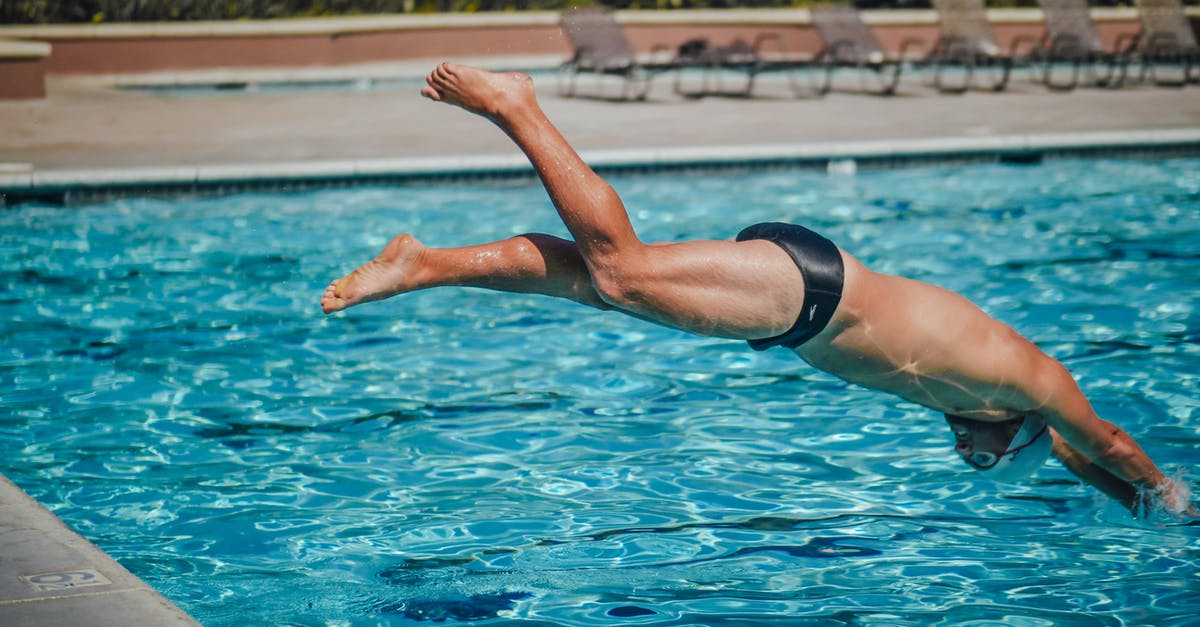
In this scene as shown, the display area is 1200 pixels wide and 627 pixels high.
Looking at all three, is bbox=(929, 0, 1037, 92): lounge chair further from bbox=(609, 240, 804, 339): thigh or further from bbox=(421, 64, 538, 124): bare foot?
bbox=(421, 64, 538, 124): bare foot

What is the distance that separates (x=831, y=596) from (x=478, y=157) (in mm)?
7067

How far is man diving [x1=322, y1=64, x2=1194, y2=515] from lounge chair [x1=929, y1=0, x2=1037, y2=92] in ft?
39.4

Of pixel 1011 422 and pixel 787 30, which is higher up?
pixel 787 30

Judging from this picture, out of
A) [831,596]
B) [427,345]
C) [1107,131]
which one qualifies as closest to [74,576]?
[831,596]

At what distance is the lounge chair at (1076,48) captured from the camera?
15.8m

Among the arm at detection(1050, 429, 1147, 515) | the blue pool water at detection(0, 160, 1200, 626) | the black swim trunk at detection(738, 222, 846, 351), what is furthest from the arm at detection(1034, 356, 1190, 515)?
the black swim trunk at detection(738, 222, 846, 351)

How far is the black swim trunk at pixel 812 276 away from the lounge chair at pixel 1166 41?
525 inches

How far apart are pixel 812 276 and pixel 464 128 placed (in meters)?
9.26

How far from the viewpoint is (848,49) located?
1588 cm

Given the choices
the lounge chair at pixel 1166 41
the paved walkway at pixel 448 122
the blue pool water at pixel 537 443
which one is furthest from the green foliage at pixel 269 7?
the blue pool water at pixel 537 443

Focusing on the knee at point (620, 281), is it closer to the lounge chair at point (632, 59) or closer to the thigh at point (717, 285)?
the thigh at point (717, 285)

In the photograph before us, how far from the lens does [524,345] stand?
23.9ft

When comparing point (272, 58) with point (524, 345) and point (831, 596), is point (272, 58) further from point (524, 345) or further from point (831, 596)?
Result: point (831, 596)

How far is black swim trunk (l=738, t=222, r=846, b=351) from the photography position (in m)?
3.86
